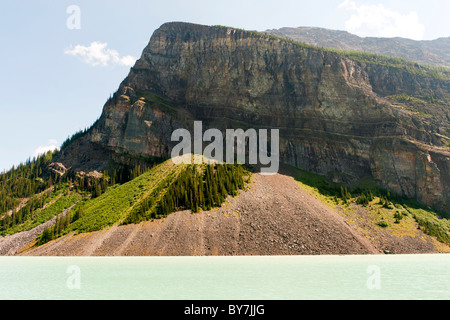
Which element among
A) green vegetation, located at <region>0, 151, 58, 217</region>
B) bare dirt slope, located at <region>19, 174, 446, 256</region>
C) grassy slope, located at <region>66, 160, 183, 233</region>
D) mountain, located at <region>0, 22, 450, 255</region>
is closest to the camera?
bare dirt slope, located at <region>19, 174, 446, 256</region>

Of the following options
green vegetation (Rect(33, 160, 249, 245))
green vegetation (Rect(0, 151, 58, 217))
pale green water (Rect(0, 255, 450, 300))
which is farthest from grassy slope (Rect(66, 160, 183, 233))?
pale green water (Rect(0, 255, 450, 300))

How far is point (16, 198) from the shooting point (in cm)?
8319

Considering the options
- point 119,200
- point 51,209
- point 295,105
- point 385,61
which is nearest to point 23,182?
point 51,209

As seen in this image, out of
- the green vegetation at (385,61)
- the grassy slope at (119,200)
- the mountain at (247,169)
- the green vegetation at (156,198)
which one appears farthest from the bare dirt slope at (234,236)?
the green vegetation at (385,61)

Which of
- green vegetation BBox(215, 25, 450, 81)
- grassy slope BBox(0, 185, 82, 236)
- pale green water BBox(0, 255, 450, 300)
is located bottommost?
grassy slope BBox(0, 185, 82, 236)

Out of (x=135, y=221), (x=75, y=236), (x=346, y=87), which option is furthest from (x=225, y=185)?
(x=346, y=87)

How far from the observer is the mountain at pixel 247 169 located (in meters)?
56.8

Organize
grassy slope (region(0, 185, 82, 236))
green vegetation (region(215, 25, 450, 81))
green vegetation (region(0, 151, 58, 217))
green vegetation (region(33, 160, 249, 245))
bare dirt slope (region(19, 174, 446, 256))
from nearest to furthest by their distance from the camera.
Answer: bare dirt slope (region(19, 174, 446, 256)) → green vegetation (region(33, 160, 249, 245)) → grassy slope (region(0, 185, 82, 236)) → green vegetation (region(0, 151, 58, 217)) → green vegetation (region(215, 25, 450, 81))

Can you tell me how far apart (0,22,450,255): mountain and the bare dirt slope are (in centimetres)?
28

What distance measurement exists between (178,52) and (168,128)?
40154 mm

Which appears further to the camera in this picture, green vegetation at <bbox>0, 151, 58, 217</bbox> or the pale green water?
green vegetation at <bbox>0, 151, 58, 217</bbox>

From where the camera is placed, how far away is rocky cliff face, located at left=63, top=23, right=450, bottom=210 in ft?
294

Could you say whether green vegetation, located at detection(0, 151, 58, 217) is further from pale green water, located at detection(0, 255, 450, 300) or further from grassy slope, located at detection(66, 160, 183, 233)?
pale green water, located at detection(0, 255, 450, 300)
